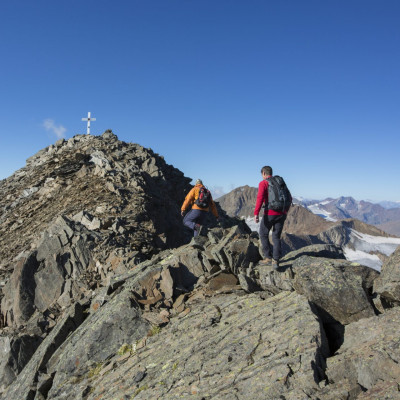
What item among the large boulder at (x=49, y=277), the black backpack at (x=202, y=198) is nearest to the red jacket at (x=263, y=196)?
the black backpack at (x=202, y=198)

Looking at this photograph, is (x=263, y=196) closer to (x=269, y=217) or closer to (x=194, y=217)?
(x=269, y=217)

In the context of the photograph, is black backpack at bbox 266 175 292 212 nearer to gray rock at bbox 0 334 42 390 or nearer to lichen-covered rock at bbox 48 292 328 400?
lichen-covered rock at bbox 48 292 328 400

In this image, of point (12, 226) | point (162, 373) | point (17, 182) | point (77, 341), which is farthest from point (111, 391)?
point (17, 182)

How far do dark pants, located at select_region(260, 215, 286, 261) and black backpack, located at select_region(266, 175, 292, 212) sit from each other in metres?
0.49

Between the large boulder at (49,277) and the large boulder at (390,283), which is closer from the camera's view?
the large boulder at (390,283)

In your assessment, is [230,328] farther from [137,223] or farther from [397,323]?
[137,223]

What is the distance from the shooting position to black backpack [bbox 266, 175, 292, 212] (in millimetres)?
11758

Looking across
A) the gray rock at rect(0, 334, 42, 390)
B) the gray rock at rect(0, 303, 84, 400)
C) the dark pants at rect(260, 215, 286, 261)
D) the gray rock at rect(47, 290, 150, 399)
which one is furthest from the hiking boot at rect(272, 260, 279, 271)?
the gray rock at rect(0, 334, 42, 390)

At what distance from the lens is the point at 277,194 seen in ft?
38.7

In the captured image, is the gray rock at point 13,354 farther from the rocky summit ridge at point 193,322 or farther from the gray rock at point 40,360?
the gray rock at point 40,360

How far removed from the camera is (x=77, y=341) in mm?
11055

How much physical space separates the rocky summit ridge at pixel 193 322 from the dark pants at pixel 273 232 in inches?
29.7

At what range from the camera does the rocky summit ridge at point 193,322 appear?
6761 mm

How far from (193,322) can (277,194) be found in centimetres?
551
